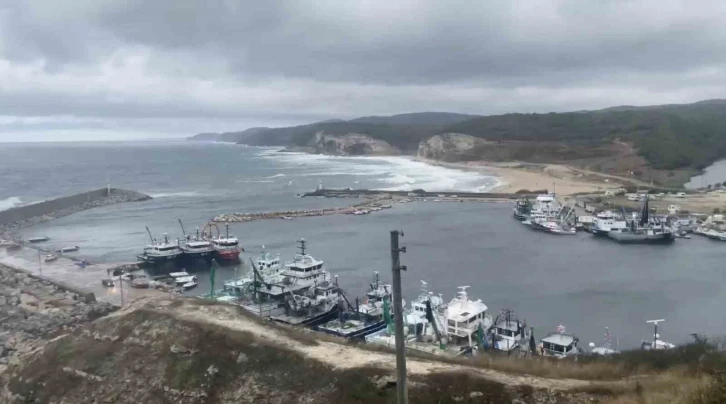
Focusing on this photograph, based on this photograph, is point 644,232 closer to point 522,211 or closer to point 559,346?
point 522,211

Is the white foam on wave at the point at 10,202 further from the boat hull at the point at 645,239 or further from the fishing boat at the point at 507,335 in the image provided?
the fishing boat at the point at 507,335

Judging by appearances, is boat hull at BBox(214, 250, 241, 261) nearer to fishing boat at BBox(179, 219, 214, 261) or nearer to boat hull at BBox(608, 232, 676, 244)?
fishing boat at BBox(179, 219, 214, 261)

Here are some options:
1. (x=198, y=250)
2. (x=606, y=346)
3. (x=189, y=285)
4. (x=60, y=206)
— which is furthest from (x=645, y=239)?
(x=60, y=206)

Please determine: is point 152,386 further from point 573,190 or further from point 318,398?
point 573,190

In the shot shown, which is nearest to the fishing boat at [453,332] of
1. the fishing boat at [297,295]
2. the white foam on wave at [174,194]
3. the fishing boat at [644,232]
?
the fishing boat at [297,295]

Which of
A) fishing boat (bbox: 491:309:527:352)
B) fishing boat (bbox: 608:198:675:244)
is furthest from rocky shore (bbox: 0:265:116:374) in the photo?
fishing boat (bbox: 608:198:675:244)

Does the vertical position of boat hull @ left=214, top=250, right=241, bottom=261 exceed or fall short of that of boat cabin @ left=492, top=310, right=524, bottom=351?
it falls short

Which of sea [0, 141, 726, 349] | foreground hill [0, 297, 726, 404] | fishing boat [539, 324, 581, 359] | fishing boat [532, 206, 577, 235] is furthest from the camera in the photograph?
fishing boat [532, 206, 577, 235]
